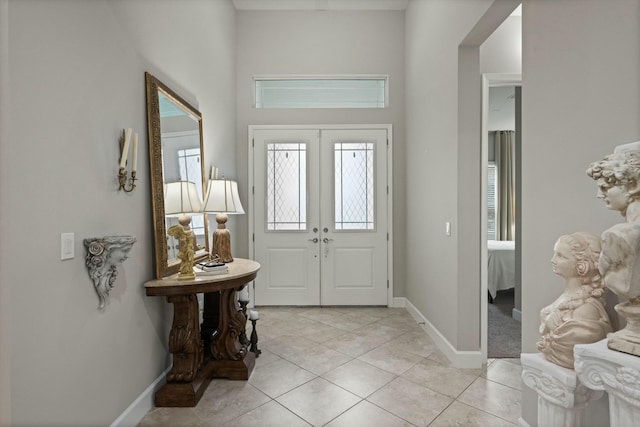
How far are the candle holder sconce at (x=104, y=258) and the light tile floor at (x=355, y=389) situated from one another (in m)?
0.94

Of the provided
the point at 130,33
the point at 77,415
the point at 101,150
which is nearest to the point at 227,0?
the point at 130,33

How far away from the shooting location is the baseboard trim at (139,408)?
1.86 m

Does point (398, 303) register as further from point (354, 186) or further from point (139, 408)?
point (139, 408)

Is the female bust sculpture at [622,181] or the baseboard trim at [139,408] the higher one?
the female bust sculpture at [622,181]

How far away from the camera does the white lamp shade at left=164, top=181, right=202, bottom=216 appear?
237 centimetres

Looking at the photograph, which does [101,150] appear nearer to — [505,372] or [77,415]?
[77,415]

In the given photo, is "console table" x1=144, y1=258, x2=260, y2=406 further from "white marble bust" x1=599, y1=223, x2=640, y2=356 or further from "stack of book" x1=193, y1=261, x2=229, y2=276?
"white marble bust" x1=599, y1=223, x2=640, y2=356

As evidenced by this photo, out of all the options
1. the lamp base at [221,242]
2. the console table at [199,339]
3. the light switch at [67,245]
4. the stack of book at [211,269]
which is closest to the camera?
the light switch at [67,245]

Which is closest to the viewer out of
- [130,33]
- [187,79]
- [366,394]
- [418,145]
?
[130,33]

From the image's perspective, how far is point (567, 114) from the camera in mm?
1499

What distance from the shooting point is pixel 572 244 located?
1.19 metres

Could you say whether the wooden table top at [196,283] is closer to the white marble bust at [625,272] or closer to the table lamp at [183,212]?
the table lamp at [183,212]

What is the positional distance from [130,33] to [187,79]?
2.82ft

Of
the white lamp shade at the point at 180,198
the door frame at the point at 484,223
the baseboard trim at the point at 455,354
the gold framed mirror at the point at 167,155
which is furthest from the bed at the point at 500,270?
the white lamp shade at the point at 180,198
